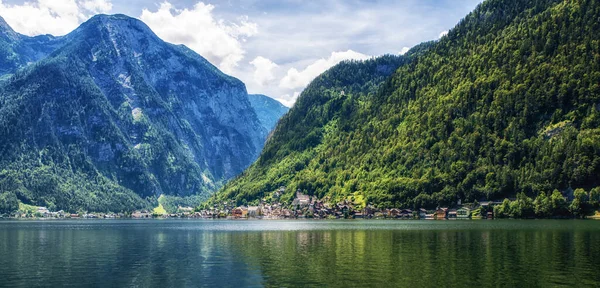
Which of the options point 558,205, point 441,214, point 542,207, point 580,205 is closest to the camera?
point 580,205

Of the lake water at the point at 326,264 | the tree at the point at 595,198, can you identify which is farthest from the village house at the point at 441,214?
the lake water at the point at 326,264

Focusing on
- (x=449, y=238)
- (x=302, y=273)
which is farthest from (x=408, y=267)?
(x=449, y=238)

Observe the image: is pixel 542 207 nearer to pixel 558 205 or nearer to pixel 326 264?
pixel 558 205

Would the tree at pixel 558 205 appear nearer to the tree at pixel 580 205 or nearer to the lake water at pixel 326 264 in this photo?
the tree at pixel 580 205

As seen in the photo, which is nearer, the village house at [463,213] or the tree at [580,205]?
the tree at [580,205]

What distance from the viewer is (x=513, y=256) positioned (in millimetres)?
62250

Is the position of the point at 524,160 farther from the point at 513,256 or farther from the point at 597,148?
the point at 513,256

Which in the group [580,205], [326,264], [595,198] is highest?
[595,198]

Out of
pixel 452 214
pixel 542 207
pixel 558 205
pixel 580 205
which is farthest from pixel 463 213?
pixel 580 205

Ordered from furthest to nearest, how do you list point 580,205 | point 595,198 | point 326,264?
point 580,205
point 595,198
point 326,264

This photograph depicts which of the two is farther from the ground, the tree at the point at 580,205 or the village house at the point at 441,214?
the tree at the point at 580,205

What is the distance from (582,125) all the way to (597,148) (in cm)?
1845

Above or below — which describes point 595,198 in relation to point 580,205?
above

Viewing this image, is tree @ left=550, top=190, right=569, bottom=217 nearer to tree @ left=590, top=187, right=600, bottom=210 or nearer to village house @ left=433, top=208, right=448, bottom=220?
tree @ left=590, top=187, right=600, bottom=210
